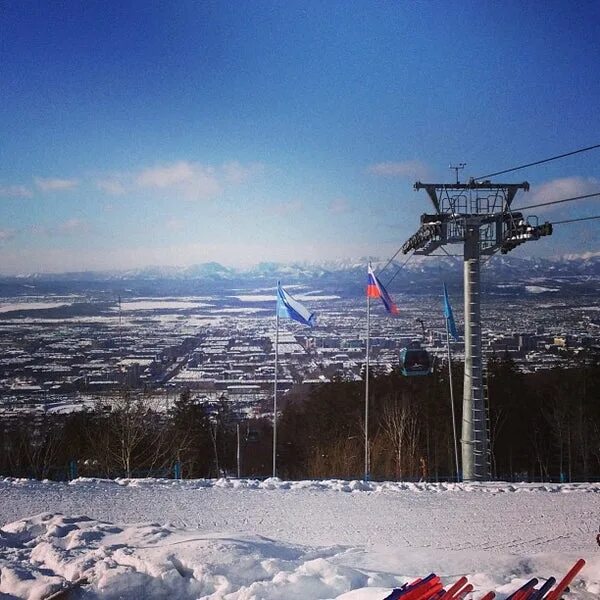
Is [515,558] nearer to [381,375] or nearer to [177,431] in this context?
[177,431]

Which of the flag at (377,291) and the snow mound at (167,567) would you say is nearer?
the snow mound at (167,567)

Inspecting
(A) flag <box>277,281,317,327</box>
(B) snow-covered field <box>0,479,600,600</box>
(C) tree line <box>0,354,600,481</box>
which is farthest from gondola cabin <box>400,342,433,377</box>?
(C) tree line <box>0,354,600,481</box>

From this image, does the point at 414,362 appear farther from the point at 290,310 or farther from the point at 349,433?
the point at 349,433

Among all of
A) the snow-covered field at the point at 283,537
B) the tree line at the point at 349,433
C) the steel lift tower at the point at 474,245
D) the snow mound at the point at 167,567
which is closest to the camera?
the snow mound at the point at 167,567

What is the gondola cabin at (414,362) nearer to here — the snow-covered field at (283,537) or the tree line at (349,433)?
the snow-covered field at (283,537)

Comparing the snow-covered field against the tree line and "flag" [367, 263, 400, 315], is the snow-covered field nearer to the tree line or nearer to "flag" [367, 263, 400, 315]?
"flag" [367, 263, 400, 315]

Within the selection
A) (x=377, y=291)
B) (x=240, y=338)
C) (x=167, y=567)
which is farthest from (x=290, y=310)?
(x=240, y=338)

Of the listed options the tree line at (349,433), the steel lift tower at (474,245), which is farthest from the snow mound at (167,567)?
the tree line at (349,433)
